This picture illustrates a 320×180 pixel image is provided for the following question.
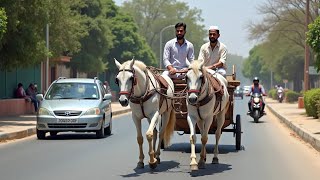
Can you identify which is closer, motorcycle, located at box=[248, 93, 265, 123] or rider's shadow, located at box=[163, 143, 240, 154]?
rider's shadow, located at box=[163, 143, 240, 154]

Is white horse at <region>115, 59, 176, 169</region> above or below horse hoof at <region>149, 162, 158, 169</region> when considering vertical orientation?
above

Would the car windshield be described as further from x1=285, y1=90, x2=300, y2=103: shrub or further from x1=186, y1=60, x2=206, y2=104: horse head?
x1=285, y1=90, x2=300, y2=103: shrub

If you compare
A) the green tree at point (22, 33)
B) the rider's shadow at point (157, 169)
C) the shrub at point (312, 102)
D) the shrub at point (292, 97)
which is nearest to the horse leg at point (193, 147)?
the rider's shadow at point (157, 169)

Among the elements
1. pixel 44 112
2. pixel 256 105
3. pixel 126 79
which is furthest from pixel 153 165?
pixel 256 105

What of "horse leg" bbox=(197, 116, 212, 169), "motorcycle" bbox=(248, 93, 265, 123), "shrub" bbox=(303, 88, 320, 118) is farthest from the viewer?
"motorcycle" bbox=(248, 93, 265, 123)

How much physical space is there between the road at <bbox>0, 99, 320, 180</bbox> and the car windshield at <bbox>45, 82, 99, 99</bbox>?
4.40 ft

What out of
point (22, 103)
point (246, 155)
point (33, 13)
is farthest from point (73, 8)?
point (246, 155)

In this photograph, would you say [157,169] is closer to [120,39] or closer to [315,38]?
[315,38]

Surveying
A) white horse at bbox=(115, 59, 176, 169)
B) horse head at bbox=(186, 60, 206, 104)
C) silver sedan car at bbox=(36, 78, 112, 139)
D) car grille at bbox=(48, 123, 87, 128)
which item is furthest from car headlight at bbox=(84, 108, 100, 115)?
horse head at bbox=(186, 60, 206, 104)

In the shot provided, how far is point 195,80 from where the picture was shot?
1152 cm

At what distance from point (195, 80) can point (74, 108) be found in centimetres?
891

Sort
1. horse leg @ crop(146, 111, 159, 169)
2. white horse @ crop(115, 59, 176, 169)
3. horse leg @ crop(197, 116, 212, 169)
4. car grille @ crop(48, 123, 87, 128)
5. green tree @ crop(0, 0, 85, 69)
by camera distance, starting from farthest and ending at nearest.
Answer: green tree @ crop(0, 0, 85, 69)
car grille @ crop(48, 123, 87, 128)
horse leg @ crop(197, 116, 212, 169)
horse leg @ crop(146, 111, 159, 169)
white horse @ crop(115, 59, 176, 169)

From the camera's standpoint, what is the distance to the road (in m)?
11.9

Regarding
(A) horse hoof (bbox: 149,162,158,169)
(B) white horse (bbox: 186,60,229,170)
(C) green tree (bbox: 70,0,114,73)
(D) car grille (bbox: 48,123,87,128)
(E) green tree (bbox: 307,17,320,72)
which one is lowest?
(A) horse hoof (bbox: 149,162,158,169)
